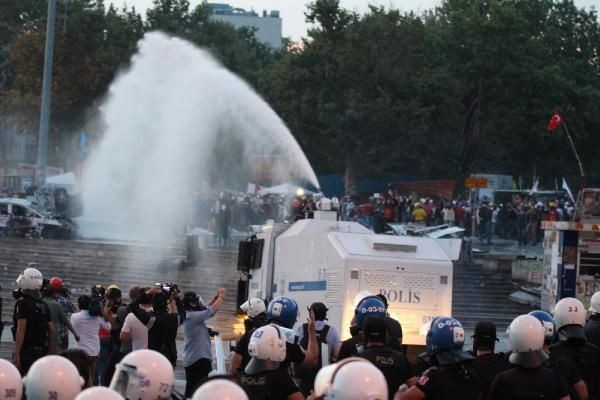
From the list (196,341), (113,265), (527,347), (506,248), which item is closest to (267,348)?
(527,347)

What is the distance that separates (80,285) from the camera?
36406 mm

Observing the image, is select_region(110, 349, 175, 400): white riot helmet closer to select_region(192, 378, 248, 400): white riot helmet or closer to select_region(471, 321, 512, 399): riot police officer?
select_region(192, 378, 248, 400): white riot helmet

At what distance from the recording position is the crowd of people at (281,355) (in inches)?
270

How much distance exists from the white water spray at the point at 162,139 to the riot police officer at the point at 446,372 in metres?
30.9

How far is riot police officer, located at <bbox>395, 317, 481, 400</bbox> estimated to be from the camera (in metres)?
8.78

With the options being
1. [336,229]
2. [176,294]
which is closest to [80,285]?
[336,229]

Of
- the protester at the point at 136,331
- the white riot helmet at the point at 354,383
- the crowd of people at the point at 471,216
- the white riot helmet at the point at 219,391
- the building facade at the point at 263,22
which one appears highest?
the building facade at the point at 263,22

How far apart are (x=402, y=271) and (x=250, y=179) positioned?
4578cm

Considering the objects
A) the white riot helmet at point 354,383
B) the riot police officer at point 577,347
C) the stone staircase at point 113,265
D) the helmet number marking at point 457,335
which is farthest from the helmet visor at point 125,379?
the stone staircase at point 113,265

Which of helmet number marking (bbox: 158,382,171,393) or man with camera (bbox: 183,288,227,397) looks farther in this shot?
man with camera (bbox: 183,288,227,397)

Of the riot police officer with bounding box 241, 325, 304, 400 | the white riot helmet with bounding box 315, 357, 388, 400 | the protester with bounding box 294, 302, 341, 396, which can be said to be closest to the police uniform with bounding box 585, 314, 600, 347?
the protester with bounding box 294, 302, 341, 396

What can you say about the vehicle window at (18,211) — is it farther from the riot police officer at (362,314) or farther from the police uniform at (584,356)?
the police uniform at (584,356)

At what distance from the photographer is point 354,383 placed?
21.1 feet

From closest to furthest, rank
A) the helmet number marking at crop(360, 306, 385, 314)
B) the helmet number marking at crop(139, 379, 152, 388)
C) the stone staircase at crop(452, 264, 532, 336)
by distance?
the helmet number marking at crop(139, 379, 152, 388) → the helmet number marking at crop(360, 306, 385, 314) → the stone staircase at crop(452, 264, 532, 336)
